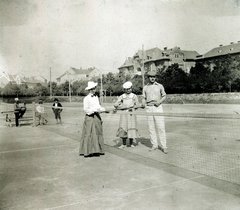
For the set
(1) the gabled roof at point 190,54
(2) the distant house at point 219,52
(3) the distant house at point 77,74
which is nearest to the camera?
(2) the distant house at point 219,52

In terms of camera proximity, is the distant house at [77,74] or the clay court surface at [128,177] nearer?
the clay court surface at [128,177]

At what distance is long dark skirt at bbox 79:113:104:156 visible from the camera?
6.57m

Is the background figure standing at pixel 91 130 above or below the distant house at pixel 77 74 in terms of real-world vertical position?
below

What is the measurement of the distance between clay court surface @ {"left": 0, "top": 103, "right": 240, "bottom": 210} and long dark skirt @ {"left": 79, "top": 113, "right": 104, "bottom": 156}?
22 cm

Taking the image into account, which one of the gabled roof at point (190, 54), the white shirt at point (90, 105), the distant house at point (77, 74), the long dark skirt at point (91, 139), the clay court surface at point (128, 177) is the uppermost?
the gabled roof at point (190, 54)

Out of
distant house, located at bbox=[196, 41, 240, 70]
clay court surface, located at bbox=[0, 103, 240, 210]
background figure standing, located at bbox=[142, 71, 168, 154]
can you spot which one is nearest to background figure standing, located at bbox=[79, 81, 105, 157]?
clay court surface, located at bbox=[0, 103, 240, 210]

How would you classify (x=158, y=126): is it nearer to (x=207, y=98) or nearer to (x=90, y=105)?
(x=90, y=105)

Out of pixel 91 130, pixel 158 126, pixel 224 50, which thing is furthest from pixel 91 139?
pixel 224 50

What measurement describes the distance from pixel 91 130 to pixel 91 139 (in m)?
0.22

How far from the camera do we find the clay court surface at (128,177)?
3670 mm

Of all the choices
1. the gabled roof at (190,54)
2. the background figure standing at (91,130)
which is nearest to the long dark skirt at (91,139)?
the background figure standing at (91,130)

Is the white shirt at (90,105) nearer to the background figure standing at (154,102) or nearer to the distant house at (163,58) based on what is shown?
the background figure standing at (154,102)

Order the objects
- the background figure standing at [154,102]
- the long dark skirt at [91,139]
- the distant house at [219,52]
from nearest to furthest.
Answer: the long dark skirt at [91,139] < the background figure standing at [154,102] < the distant house at [219,52]

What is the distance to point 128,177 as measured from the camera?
474cm
